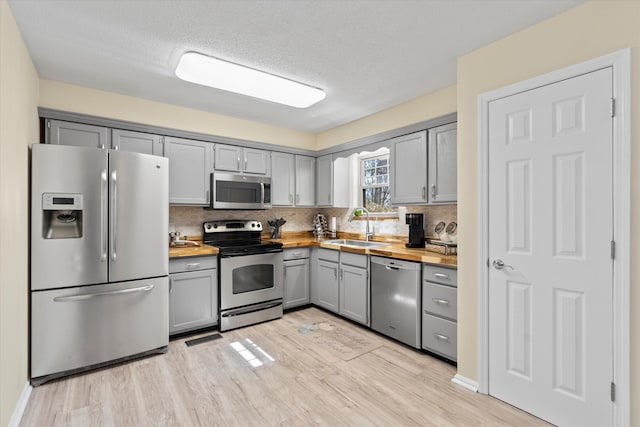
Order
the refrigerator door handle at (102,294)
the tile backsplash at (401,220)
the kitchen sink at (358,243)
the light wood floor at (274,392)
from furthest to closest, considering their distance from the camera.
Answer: the kitchen sink at (358,243) < the tile backsplash at (401,220) < the refrigerator door handle at (102,294) < the light wood floor at (274,392)

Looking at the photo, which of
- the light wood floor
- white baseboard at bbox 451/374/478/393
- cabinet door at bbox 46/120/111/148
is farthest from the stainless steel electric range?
white baseboard at bbox 451/374/478/393

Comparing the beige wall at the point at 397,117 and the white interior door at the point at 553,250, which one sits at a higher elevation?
the beige wall at the point at 397,117

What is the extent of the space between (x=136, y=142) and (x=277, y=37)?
6.44 feet

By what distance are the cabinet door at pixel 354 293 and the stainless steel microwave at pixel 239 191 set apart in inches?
53.0

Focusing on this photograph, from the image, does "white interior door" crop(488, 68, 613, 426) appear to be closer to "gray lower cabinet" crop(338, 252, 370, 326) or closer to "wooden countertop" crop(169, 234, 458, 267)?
"wooden countertop" crop(169, 234, 458, 267)

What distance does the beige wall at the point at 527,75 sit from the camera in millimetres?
1607

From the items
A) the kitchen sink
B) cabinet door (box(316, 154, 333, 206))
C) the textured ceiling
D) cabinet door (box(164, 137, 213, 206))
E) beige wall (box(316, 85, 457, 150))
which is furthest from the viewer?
cabinet door (box(316, 154, 333, 206))

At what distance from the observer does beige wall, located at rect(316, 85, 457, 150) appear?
294cm

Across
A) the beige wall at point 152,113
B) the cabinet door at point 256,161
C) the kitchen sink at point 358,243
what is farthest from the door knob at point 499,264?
the beige wall at point 152,113

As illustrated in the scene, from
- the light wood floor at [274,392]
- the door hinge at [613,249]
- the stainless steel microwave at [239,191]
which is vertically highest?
the stainless steel microwave at [239,191]

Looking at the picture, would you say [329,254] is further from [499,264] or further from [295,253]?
[499,264]

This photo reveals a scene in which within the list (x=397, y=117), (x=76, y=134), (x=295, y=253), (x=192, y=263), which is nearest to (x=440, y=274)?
(x=397, y=117)

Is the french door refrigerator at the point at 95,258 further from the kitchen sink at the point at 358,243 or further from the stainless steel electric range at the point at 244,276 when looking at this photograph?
the kitchen sink at the point at 358,243
